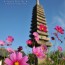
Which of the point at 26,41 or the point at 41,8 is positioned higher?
the point at 41,8

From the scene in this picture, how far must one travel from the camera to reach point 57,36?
3.53 m

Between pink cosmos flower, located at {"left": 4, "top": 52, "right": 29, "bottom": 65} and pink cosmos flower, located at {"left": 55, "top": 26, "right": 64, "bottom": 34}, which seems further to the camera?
pink cosmos flower, located at {"left": 55, "top": 26, "right": 64, "bottom": 34}

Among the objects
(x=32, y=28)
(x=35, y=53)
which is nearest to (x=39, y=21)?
(x=32, y=28)

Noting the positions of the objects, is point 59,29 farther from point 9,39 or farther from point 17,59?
point 17,59

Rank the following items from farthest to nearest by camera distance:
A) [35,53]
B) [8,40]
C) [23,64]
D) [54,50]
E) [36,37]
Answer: [54,50], [8,40], [36,37], [35,53], [23,64]

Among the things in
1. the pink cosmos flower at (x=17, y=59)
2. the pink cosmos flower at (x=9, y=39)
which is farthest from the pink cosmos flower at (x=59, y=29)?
the pink cosmos flower at (x=17, y=59)

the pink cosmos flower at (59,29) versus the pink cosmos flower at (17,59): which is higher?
the pink cosmos flower at (59,29)

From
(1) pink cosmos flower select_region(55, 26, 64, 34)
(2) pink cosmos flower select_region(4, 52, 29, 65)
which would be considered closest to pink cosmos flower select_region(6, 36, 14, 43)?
(1) pink cosmos flower select_region(55, 26, 64, 34)

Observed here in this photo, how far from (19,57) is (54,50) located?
2.07 metres

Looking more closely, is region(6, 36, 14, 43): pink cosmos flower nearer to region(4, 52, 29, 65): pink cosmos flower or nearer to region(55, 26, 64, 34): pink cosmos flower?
region(55, 26, 64, 34): pink cosmos flower

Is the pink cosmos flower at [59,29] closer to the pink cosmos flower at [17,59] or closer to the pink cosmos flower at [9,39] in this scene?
the pink cosmos flower at [9,39]

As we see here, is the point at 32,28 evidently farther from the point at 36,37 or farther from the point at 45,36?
the point at 36,37

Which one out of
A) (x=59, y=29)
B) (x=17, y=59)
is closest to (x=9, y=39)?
(x=59, y=29)

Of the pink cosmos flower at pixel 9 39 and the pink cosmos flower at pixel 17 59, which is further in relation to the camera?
the pink cosmos flower at pixel 9 39
